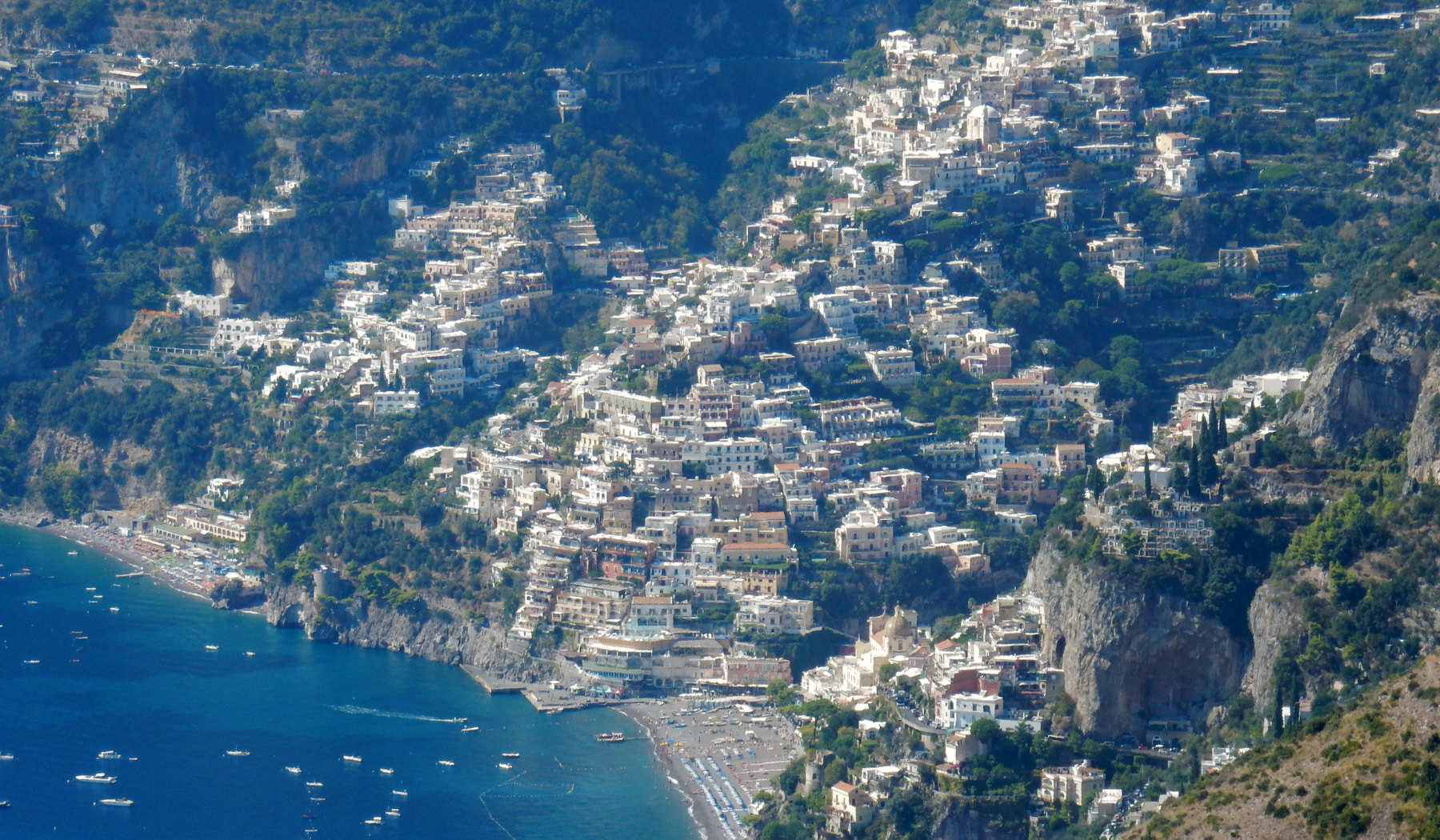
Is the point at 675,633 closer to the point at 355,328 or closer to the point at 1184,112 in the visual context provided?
the point at 355,328

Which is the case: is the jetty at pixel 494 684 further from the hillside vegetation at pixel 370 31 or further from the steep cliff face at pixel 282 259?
the hillside vegetation at pixel 370 31

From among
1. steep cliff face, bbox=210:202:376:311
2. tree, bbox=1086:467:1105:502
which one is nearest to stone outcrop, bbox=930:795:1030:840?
tree, bbox=1086:467:1105:502

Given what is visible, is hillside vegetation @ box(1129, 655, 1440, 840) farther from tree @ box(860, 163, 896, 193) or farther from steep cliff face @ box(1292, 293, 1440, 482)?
tree @ box(860, 163, 896, 193)

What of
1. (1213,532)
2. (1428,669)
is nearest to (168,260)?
(1213,532)

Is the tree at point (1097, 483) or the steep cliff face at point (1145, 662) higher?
the tree at point (1097, 483)

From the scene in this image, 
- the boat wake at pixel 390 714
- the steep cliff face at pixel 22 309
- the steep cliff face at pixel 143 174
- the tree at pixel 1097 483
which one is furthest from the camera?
the steep cliff face at pixel 143 174

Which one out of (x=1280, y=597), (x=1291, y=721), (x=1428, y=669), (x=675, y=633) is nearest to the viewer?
(x=1428, y=669)

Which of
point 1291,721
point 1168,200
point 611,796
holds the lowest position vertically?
point 611,796

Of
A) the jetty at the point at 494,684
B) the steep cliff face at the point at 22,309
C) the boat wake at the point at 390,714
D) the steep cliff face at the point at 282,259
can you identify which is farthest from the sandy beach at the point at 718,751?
the steep cliff face at the point at 22,309
